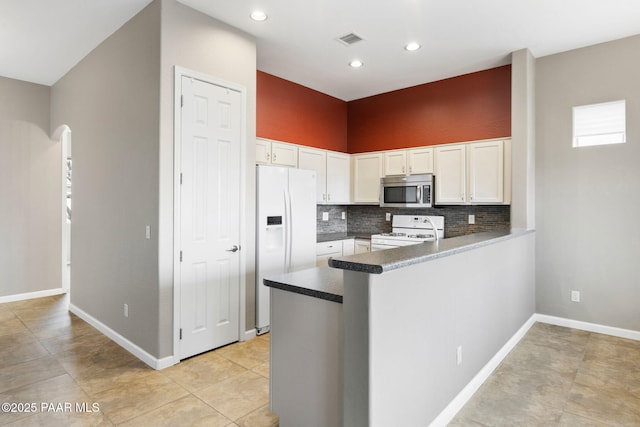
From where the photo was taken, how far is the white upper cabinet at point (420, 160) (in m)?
Result: 4.74

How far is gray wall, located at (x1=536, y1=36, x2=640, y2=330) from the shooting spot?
3.65m

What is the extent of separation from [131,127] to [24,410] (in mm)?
2266

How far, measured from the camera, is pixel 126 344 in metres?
3.36

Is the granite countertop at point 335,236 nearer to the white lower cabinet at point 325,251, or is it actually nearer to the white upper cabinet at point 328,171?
the white lower cabinet at point 325,251

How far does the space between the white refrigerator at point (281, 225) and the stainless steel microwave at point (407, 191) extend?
4.15ft

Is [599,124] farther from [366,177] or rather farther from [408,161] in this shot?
[366,177]

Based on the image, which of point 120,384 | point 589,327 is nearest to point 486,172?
point 589,327

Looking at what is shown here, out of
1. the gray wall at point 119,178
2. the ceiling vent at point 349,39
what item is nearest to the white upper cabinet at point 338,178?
the ceiling vent at point 349,39

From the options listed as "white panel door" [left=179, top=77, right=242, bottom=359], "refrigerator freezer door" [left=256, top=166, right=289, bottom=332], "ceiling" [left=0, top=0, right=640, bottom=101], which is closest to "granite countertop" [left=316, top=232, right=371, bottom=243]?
"refrigerator freezer door" [left=256, top=166, right=289, bottom=332]

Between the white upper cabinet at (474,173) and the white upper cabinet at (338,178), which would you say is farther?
the white upper cabinet at (338,178)

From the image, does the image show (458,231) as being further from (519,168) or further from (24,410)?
(24,410)

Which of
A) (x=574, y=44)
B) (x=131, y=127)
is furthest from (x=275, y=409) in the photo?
(x=574, y=44)

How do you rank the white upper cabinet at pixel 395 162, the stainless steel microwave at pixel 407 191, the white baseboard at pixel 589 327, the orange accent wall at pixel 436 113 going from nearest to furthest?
the white baseboard at pixel 589 327, the orange accent wall at pixel 436 113, the stainless steel microwave at pixel 407 191, the white upper cabinet at pixel 395 162

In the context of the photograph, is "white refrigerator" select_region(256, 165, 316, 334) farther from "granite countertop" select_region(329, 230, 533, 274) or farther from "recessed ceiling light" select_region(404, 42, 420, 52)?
"granite countertop" select_region(329, 230, 533, 274)
